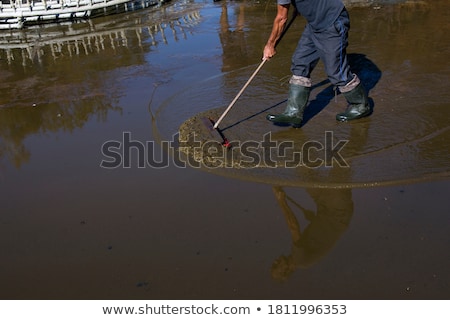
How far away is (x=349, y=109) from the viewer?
463 cm

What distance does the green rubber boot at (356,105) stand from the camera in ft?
14.7

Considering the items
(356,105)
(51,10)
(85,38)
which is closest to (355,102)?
(356,105)

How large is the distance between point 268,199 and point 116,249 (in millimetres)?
1144

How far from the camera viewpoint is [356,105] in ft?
15.1

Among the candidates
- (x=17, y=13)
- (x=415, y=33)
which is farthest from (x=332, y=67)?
(x=17, y=13)

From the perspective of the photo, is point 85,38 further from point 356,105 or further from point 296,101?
point 356,105

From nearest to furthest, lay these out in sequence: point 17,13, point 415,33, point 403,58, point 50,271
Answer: point 50,271 < point 403,58 < point 415,33 < point 17,13

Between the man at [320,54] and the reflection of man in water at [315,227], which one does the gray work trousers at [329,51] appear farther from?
the reflection of man in water at [315,227]

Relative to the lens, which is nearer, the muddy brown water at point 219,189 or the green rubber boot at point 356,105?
the muddy brown water at point 219,189

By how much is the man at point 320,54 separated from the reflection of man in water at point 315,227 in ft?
4.03

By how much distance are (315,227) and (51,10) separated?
379 inches

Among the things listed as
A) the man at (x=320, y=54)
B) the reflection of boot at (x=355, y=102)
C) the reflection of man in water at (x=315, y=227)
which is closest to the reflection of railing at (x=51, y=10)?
the man at (x=320, y=54)

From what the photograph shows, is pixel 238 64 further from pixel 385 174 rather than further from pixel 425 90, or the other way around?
pixel 385 174

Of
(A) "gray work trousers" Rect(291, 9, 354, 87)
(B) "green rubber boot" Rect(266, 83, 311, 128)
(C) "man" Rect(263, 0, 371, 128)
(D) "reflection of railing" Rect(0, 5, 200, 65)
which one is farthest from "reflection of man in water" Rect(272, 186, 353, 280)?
(D) "reflection of railing" Rect(0, 5, 200, 65)
